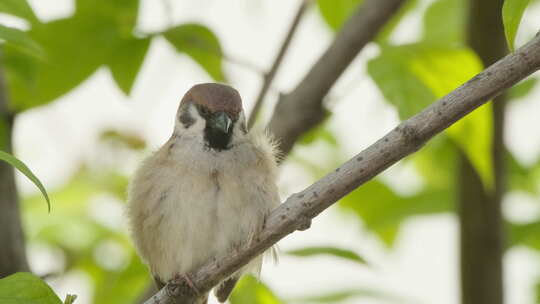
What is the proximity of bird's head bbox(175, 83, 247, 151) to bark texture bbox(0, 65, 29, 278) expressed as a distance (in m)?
0.63

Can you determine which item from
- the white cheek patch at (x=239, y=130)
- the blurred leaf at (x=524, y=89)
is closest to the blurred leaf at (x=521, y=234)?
the blurred leaf at (x=524, y=89)

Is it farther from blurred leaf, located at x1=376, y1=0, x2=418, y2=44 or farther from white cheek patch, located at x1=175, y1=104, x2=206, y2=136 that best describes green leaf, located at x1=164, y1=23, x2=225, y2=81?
blurred leaf, located at x1=376, y1=0, x2=418, y2=44

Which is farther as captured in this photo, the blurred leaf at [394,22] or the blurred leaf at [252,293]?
the blurred leaf at [394,22]

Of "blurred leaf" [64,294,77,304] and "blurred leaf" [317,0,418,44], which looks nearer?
"blurred leaf" [64,294,77,304]

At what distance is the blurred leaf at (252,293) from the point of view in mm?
2309

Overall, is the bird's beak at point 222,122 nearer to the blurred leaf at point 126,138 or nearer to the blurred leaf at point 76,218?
the blurred leaf at point 126,138

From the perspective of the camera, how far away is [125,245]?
3664 millimetres

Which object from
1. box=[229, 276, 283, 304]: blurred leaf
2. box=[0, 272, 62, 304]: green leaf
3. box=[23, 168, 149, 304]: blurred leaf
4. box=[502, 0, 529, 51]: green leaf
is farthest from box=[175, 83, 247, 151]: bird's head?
box=[502, 0, 529, 51]: green leaf

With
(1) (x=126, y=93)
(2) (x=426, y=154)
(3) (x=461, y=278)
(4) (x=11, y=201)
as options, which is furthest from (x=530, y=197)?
(4) (x=11, y=201)

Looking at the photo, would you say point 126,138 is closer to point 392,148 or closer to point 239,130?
point 239,130

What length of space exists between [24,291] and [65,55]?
40.7 inches

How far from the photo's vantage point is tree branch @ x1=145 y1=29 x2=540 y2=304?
1.43 metres

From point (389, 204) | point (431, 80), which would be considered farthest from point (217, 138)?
point (431, 80)

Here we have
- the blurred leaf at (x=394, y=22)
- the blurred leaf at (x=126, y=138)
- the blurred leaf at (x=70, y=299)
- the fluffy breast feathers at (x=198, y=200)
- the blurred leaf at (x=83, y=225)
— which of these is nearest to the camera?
the blurred leaf at (x=70, y=299)
